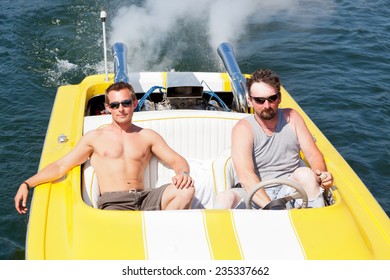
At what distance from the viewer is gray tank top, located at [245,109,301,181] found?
341 centimetres

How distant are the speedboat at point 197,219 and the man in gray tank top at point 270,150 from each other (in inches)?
7.7

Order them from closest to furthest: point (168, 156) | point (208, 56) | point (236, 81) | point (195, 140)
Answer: point (168, 156) < point (195, 140) < point (236, 81) < point (208, 56)

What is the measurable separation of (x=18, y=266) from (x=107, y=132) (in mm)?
1093

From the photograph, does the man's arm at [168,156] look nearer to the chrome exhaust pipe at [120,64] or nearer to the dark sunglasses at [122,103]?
the dark sunglasses at [122,103]

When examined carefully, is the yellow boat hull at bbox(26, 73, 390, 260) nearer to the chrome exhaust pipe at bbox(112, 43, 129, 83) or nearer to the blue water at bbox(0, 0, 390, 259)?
the blue water at bbox(0, 0, 390, 259)

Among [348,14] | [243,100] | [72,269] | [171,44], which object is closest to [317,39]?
[348,14]

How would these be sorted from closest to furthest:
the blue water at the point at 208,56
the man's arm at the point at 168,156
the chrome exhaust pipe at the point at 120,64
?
the man's arm at the point at 168,156 → the chrome exhaust pipe at the point at 120,64 → the blue water at the point at 208,56

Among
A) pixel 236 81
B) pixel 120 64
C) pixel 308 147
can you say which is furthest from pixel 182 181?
pixel 120 64

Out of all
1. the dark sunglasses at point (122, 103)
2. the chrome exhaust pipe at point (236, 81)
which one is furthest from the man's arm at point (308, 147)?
the dark sunglasses at point (122, 103)

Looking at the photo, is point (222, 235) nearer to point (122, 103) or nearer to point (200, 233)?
point (200, 233)

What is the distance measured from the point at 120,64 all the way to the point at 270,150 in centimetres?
189

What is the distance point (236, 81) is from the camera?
4.73 m

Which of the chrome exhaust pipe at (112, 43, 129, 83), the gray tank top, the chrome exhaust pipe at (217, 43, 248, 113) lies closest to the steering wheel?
the gray tank top

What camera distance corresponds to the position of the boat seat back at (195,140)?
363cm
